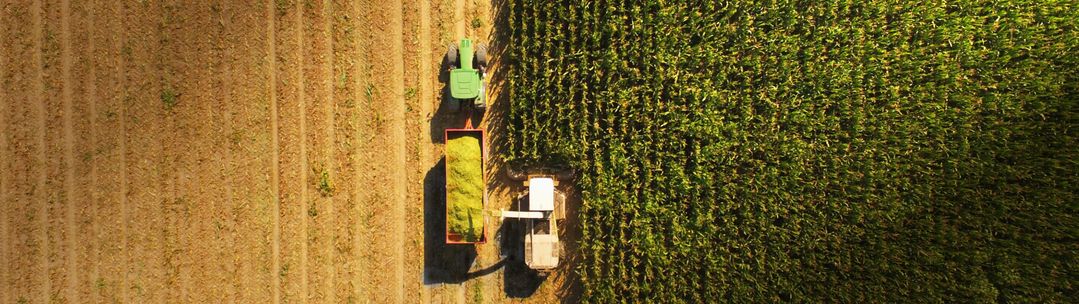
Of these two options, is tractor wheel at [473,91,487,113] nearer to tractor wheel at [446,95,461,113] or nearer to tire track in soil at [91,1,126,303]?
tractor wheel at [446,95,461,113]

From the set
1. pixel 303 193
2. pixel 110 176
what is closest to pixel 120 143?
pixel 110 176

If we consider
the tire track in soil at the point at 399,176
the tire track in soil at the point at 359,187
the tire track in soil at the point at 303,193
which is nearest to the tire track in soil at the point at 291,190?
the tire track in soil at the point at 303,193

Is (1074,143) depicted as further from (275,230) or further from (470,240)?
(275,230)

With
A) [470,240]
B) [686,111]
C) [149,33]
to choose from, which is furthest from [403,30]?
[686,111]

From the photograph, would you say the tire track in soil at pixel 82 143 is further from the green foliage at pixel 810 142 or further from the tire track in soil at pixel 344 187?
the green foliage at pixel 810 142

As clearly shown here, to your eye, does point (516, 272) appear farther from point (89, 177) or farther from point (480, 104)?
point (89, 177)

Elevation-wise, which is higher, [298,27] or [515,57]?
[298,27]
